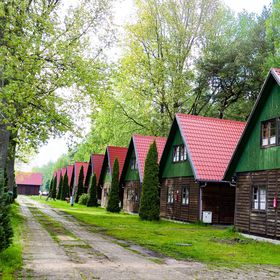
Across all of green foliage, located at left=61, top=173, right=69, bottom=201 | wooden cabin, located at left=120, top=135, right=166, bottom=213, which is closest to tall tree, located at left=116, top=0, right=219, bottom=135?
wooden cabin, located at left=120, top=135, right=166, bottom=213

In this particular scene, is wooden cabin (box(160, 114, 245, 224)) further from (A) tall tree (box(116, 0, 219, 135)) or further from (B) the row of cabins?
(A) tall tree (box(116, 0, 219, 135))

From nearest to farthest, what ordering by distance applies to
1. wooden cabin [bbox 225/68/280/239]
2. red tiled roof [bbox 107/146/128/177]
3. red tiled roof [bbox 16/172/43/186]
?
1. wooden cabin [bbox 225/68/280/239]
2. red tiled roof [bbox 107/146/128/177]
3. red tiled roof [bbox 16/172/43/186]

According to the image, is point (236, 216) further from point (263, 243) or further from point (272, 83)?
point (272, 83)

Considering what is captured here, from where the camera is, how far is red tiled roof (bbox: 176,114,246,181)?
76.6 feet

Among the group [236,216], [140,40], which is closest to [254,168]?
[236,216]

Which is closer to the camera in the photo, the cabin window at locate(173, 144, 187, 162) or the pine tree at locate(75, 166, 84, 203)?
the cabin window at locate(173, 144, 187, 162)

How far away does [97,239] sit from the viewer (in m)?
15.2

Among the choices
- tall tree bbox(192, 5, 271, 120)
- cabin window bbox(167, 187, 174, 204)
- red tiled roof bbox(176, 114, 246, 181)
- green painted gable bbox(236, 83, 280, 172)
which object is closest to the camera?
green painted gable bbox(236, 83, 280, 172)

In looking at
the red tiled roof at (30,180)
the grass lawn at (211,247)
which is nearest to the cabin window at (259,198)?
the grass lawn at (211,247)

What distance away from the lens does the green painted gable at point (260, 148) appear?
17.0 metres

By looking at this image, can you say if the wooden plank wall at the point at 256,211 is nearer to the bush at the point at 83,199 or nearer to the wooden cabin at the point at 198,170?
the wooden cabin at the point at 198,170

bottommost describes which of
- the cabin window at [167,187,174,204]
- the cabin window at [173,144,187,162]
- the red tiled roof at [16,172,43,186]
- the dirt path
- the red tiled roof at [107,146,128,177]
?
the dirt path

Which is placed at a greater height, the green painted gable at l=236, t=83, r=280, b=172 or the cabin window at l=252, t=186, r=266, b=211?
the green painted gable at l=236, t=83, r=280, b=172

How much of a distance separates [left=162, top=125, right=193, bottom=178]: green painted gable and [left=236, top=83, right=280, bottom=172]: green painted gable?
5.73m
